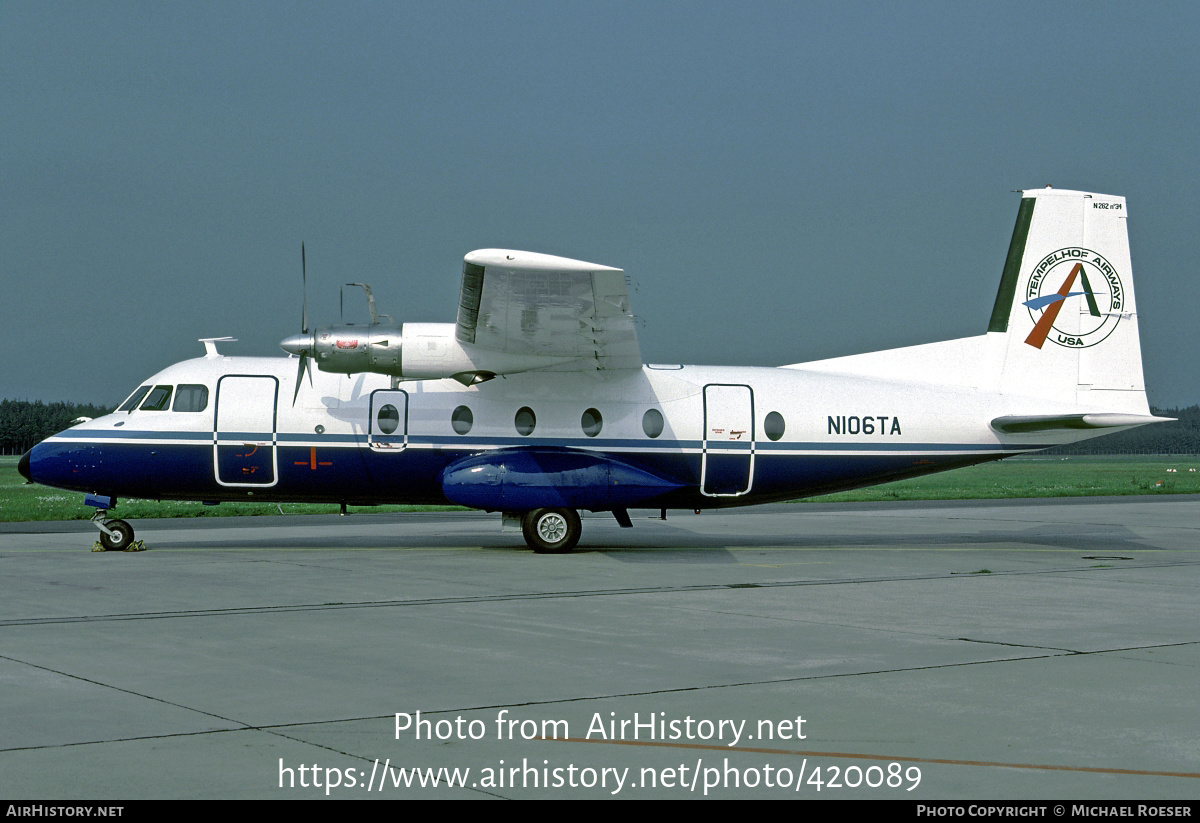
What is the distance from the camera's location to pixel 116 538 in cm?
1786

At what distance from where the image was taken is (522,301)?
15.7m

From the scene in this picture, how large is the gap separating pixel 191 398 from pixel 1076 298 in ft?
48.7

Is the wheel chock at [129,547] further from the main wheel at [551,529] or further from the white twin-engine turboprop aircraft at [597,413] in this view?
the main wheel at [551,529]

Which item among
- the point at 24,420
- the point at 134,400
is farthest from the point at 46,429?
the point at 134,400

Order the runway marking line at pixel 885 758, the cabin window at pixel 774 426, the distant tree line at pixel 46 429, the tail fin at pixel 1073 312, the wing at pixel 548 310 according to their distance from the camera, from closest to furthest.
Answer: the runway marking line at pixel 885 758 → the wing at pixel 548 310 → the cabin window at pixel 774 426 → the tail fin at pixel 1073 312 → the distant tree line at pixel 46 429

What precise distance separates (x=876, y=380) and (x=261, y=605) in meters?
11.6

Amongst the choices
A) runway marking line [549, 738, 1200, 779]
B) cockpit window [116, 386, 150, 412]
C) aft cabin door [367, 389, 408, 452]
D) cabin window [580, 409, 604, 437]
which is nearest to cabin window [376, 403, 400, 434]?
aft cabin door [367, 389, 408, 452]

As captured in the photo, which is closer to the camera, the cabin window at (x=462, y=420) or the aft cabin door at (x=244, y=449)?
the aft cabin door at (x=244, y=449)

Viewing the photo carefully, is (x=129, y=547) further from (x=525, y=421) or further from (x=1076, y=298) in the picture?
(x=1076, y=298)

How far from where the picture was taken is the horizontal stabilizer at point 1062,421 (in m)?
18.5

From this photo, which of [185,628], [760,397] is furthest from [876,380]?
[185,628]

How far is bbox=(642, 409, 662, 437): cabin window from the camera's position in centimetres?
1850

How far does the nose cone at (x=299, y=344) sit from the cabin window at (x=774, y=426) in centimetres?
737

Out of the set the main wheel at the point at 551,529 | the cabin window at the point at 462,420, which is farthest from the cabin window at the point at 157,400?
the main wheel at the point at 551,529
